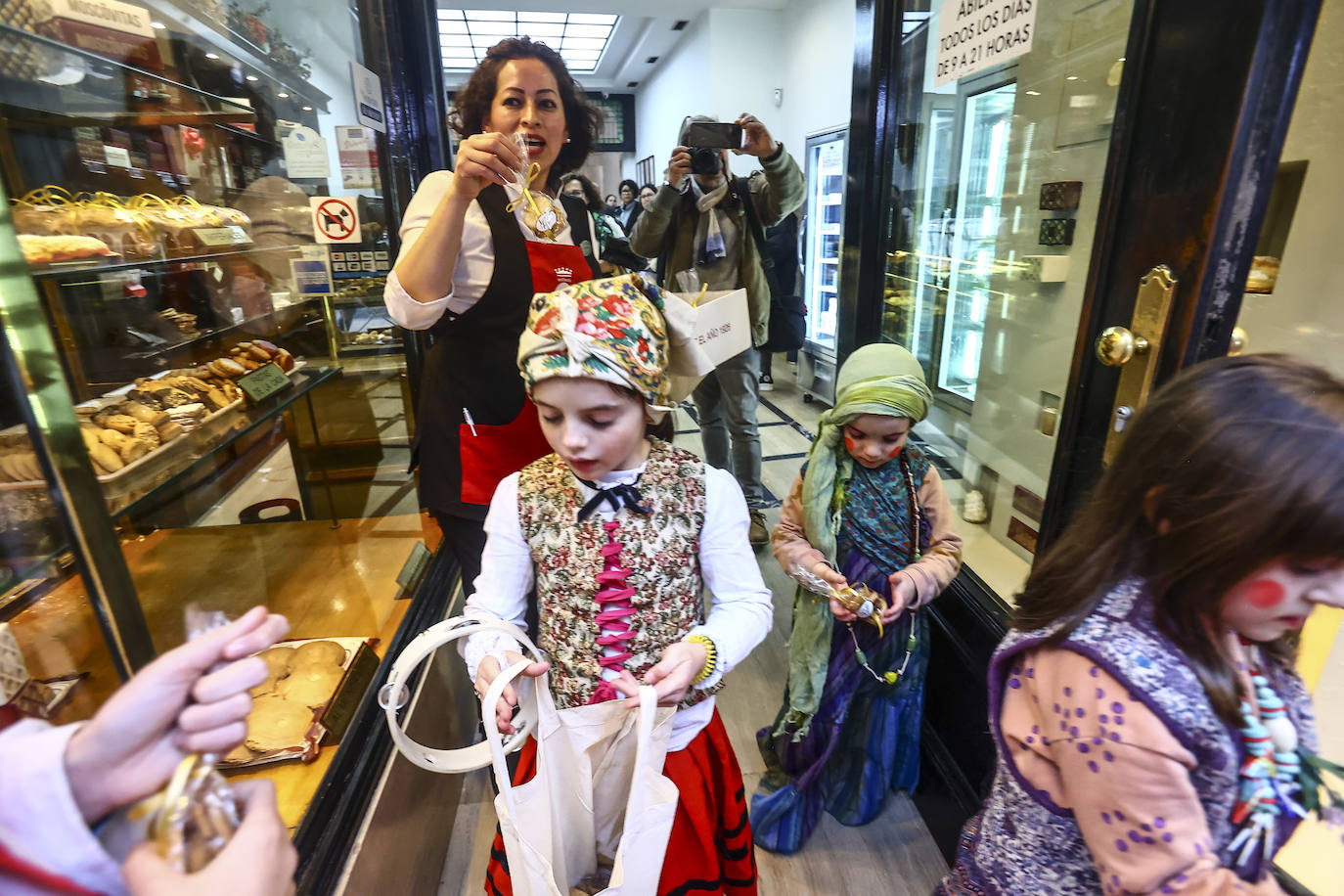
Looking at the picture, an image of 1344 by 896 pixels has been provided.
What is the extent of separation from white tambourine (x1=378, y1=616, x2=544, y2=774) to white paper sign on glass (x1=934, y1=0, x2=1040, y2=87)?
151 cm

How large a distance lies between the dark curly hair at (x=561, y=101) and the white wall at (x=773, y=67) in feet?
12.8

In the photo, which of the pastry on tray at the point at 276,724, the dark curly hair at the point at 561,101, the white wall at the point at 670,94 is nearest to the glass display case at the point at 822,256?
the white wall at the point at 670,94

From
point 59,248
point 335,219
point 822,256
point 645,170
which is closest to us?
point 59,248

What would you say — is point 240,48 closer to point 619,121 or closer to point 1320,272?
point 1320,272

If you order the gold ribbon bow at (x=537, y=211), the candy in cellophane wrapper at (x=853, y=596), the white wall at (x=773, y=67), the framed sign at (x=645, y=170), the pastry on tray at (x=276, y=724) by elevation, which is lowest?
the pastry on tray at (x=276, y=724)

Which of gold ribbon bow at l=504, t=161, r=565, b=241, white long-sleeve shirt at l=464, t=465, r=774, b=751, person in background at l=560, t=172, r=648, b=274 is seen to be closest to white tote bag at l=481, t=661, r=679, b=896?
white long-sleeve shirt at l=464, t=465, r=774, b=751

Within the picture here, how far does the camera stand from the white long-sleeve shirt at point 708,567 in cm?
108

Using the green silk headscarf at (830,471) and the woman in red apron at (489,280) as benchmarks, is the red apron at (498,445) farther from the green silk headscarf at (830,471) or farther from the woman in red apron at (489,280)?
the green silk headscarf at (830,471)

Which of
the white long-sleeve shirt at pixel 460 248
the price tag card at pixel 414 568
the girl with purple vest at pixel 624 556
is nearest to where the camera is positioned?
the girl with purple vest at pixel 624 556

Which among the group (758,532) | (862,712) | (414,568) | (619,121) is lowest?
(758,532)

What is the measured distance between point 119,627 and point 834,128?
17.8ft

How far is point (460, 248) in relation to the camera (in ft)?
4.11

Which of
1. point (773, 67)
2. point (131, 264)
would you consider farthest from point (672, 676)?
point (773, 67)

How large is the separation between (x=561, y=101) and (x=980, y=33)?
96 cm
